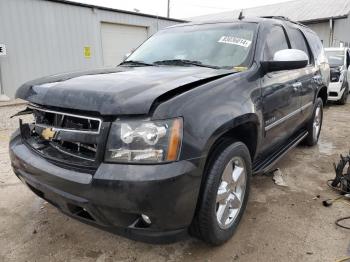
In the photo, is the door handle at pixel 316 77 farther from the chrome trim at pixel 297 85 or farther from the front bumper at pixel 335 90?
the front bumper at pixel 335 90

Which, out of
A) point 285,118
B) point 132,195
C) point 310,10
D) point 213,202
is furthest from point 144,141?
point 310,10

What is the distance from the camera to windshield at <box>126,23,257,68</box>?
300 cm

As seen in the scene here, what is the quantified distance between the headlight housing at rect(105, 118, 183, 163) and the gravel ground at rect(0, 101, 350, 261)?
0.95m

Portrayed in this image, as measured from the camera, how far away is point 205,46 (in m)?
3.20

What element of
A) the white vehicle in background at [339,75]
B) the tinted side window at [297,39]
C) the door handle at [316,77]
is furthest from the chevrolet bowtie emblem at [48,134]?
the white vehicle in background at [339,75]

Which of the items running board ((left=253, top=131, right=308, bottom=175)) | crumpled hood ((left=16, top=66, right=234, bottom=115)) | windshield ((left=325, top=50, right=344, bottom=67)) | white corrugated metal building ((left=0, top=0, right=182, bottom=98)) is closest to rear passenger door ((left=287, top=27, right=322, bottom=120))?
running board ((left=253, top=131, right=308, bottom=175))

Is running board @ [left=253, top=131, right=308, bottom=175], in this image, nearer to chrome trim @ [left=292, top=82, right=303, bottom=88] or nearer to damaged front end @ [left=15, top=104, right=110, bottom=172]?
chrome trim @ [left=292, top=82, right=303, bottom=88]

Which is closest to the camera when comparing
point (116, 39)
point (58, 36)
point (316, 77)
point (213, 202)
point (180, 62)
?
point (213, 202)

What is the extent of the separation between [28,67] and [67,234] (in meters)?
9.89

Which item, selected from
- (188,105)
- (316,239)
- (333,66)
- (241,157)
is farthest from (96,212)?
(333,66)

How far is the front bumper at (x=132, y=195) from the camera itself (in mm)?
1807

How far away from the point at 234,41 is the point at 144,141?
1.71m

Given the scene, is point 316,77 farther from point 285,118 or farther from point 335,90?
point 335,90

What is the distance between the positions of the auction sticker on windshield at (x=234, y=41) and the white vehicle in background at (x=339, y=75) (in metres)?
6.67
